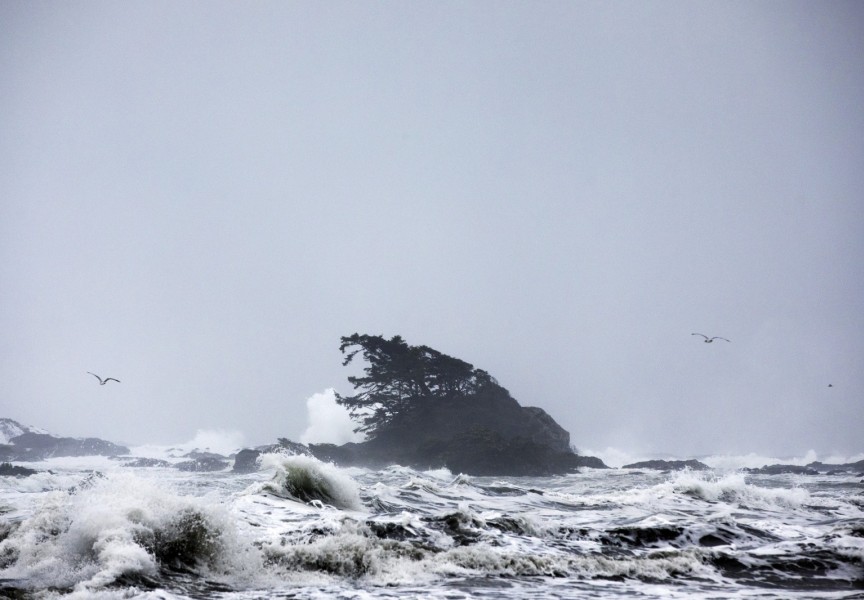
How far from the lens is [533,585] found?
19.0 feet

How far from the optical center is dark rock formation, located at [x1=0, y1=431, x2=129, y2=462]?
6221 cm

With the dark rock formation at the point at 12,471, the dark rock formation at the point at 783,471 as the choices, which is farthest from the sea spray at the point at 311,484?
the dark rock formation at the point at 783,471

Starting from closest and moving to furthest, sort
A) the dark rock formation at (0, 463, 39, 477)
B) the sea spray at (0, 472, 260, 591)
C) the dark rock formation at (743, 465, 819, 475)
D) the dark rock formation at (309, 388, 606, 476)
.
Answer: the sea spray at (0, 472, 260, 591) < the dark rock formation at (0, 463, 39, 477) < the dark rock formation at (743, 465, 819, 475) < the dark rock formation at (309, 388, 606, 476)

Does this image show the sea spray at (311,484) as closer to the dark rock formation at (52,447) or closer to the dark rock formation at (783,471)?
the dark rock formation at (783,471)

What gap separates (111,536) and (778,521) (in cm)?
1220

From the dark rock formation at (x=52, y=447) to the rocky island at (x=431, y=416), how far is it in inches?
1638

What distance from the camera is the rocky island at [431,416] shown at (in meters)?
42.4

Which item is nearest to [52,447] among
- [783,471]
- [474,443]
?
[474,443]

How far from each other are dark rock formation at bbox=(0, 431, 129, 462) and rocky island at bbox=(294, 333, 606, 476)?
137ft

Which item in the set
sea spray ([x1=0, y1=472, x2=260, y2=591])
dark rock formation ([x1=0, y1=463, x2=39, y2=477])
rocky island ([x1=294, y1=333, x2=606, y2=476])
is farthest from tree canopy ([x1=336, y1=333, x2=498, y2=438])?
sea spray ([x1=0, y1=472, x2=260, y2=591])

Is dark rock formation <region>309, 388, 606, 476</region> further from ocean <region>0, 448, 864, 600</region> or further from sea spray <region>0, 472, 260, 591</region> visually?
sea spray <region>0, 472, 260, 591</region>

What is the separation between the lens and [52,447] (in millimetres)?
67062

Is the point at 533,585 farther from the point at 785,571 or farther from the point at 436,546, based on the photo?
the point at 785,571

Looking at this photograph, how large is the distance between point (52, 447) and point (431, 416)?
5321 cm
